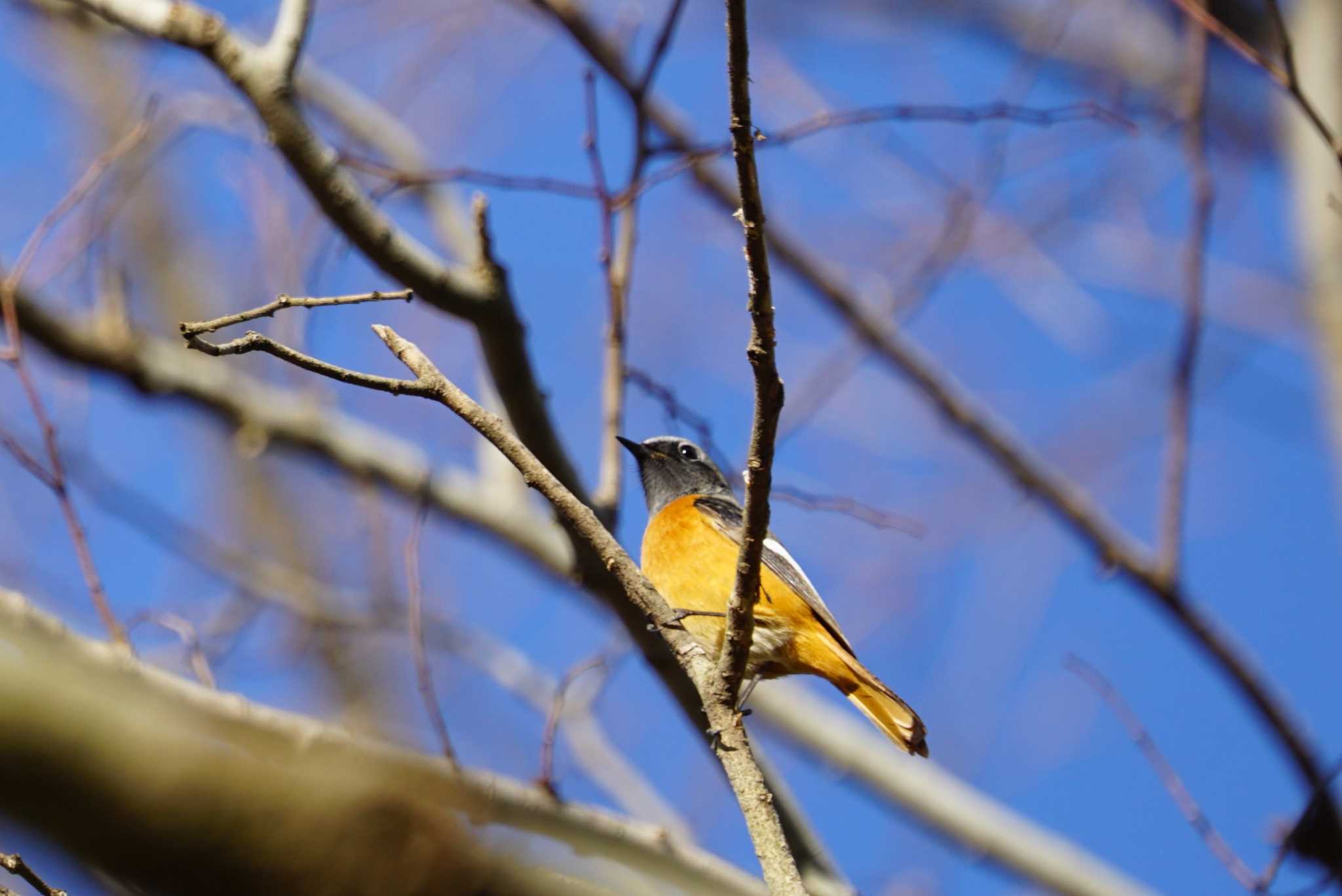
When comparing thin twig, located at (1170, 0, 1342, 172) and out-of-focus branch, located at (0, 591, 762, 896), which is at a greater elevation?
thin twig, located at (1170, 0, 1342, 172)

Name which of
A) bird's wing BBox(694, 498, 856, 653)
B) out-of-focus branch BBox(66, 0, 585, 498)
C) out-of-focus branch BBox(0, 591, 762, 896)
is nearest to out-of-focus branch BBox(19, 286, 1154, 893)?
bird's wing BBox(694, 498, 856, 653)

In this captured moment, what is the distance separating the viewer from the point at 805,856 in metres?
4.42

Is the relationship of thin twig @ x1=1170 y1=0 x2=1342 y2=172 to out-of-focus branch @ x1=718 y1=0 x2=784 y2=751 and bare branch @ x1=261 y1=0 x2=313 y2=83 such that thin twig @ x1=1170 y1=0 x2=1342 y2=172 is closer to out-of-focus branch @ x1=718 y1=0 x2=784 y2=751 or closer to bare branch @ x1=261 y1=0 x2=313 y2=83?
out-of-focus branch @ x1=718 y1=0 x2=784 y2=751

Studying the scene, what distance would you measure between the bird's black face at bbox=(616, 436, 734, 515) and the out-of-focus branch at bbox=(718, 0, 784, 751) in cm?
320

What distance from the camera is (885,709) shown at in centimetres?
421

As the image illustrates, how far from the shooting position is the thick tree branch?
210 centimetres

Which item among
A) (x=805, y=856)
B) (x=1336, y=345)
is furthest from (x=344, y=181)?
(x=1336, y=345)

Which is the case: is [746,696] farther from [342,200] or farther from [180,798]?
[342,200]

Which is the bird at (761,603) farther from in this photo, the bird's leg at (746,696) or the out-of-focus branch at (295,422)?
the out-of-focus branch at (295,422)

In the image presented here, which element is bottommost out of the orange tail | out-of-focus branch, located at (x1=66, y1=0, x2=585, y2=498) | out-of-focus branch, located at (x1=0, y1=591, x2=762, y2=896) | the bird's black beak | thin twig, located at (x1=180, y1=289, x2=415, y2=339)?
out-of-focus branch, located at (x1=0, y1=591, x2=762, y2=896)

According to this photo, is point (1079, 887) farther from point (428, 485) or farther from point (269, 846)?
point (269, 846)

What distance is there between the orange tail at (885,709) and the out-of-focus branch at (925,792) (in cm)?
169

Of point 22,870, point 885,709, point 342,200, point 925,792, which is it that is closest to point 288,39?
point 342,200

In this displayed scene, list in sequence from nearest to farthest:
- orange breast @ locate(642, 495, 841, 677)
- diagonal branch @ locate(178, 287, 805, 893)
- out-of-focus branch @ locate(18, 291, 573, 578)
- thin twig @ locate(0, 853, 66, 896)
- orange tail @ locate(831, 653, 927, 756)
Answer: thin twig @ locate(0, 853, 66, 896)
diagonal branch @ locate(178, 287, 805, 893)
orange tail @ locate(831, 653, 927, 756)
orange breast @ locate(642, 495, 841, 677)
out-of-focus branch @ locate(18, 291, 573, 578)
